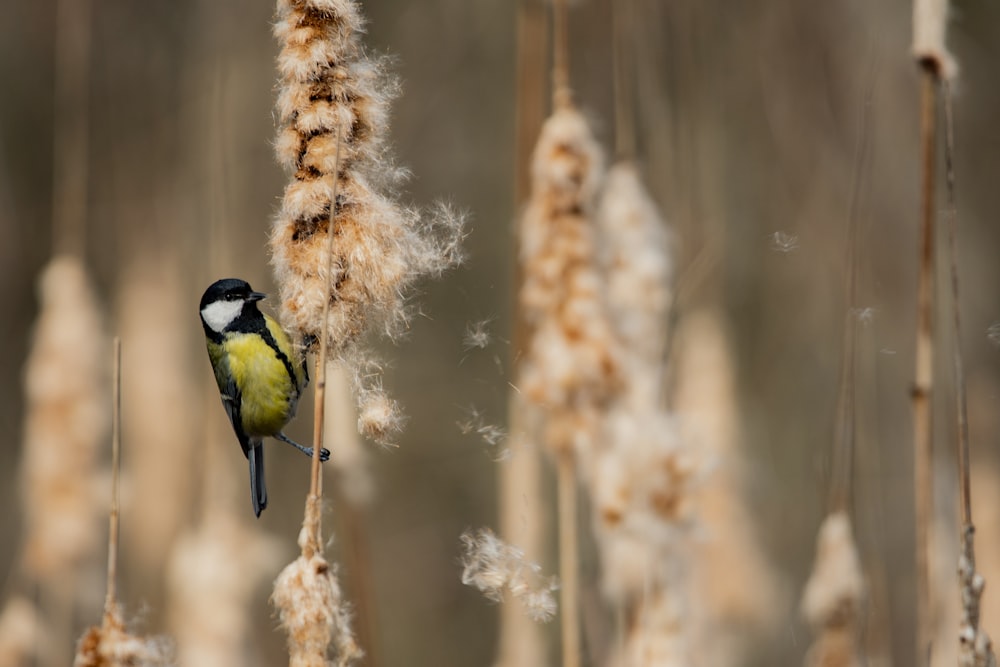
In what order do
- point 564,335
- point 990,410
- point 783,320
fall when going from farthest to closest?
point 783,320 → point 990,410 → point 564,335

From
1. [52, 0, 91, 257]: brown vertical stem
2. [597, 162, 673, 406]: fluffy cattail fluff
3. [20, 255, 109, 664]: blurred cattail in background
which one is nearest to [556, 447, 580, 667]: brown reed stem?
[597, 162, 673, 406]: fluffy cattail fluff

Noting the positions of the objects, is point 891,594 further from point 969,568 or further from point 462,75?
point 462,75

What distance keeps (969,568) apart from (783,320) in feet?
5.64

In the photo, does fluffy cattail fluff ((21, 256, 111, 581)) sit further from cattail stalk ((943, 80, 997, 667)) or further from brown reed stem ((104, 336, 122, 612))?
cattail stalk ((943, 80, 997, 667))

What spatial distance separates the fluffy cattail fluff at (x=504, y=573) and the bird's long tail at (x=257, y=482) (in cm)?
72

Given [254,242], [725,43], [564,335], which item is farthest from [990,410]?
[254,242]

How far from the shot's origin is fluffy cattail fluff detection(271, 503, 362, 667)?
1.18m

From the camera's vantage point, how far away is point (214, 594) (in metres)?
2.10

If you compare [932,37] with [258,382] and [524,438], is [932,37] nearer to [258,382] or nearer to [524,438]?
[524,438]

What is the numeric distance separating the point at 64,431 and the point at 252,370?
499 mm

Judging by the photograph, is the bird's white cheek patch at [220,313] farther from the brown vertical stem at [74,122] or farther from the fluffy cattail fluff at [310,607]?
the fluffy cattail fluff at [310,607]

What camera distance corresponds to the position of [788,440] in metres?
3.32

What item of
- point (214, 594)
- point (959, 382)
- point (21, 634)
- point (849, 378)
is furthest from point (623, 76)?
point (21, 634)

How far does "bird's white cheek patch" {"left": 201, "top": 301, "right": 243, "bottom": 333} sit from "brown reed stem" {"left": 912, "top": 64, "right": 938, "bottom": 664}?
1.42 meters
